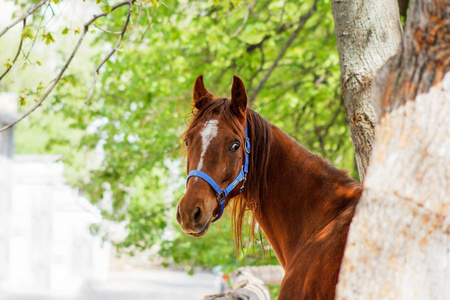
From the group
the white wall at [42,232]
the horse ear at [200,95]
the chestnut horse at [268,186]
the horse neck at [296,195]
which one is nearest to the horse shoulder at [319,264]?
the chestnut horse at [268,186]

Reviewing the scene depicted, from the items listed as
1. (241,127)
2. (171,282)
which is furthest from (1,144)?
(241,127)

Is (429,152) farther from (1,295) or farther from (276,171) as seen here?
(1,295)

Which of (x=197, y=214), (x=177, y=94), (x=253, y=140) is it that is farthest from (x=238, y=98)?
(x=177, y=94)

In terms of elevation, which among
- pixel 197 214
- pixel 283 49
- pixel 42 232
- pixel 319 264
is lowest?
pixel 42 232

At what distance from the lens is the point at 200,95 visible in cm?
301

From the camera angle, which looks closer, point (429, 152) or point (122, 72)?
point (429, 152)

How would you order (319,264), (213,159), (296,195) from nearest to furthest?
(319,264)
(213,159)
(296,195)

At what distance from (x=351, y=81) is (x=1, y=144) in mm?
20986

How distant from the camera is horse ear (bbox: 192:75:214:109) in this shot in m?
2.93

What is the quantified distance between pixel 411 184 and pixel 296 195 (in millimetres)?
1414

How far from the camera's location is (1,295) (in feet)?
60.7

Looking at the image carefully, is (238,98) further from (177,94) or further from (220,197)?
(177,94)

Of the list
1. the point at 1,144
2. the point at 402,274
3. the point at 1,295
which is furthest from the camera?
the point at 1,144

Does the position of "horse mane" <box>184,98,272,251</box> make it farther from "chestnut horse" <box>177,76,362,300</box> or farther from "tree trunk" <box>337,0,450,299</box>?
"tree trunk" <box>337,0,450,299</box>
